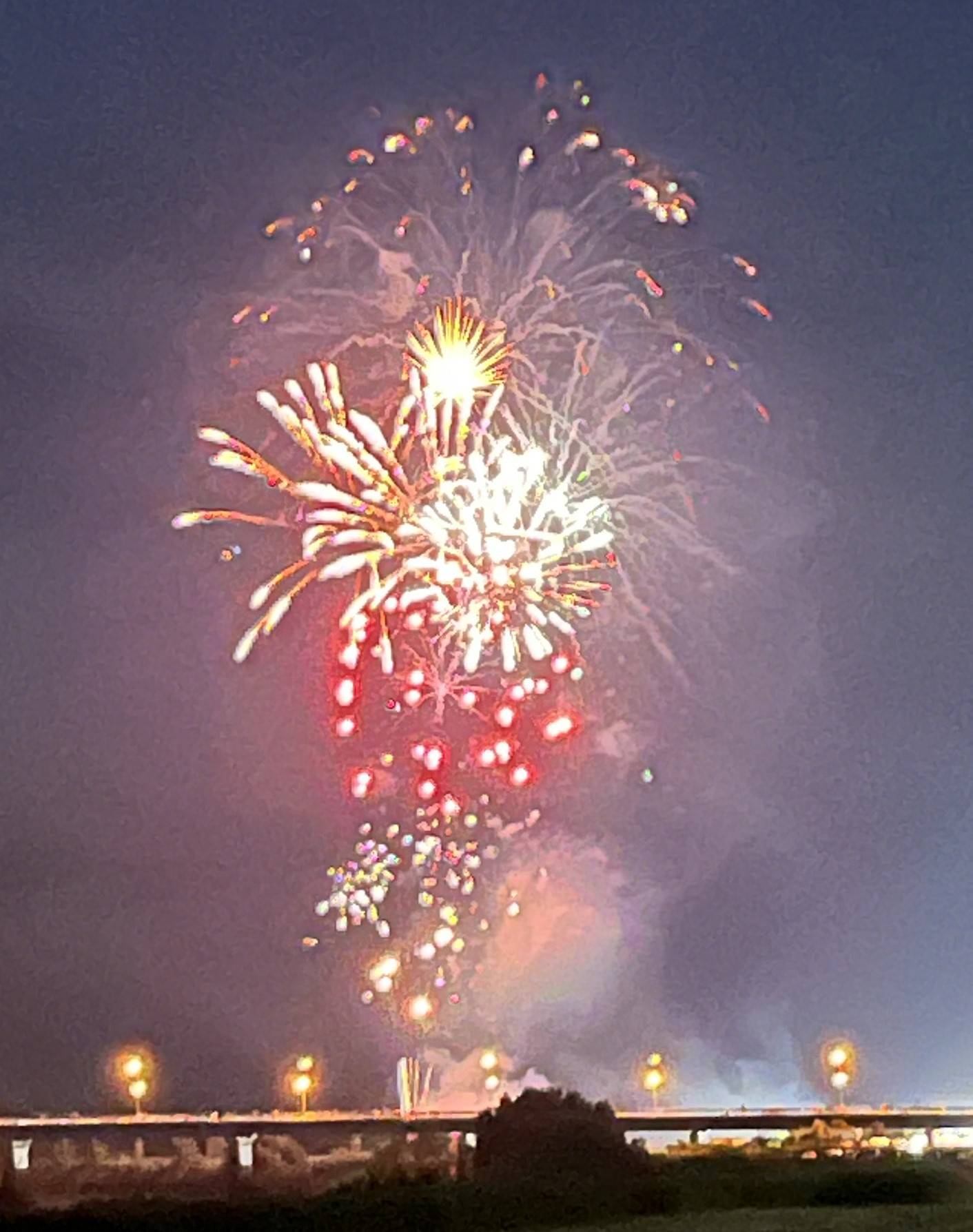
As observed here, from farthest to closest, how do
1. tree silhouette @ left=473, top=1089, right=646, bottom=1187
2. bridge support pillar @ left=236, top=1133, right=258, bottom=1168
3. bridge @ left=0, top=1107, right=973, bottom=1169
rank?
bridge @ left=0, top=1107, right=973, bottom=1169
bridge support pillar @ left=236, top=1133, right=258, bottom=1168
tree silhouette @ left=473, top=1089, right=646, bottom=1187

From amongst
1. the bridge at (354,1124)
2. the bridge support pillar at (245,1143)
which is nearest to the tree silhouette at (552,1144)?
the bridge support pillar at (245,1143)

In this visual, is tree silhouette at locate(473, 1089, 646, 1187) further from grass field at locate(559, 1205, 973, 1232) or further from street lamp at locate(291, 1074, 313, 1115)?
street lamp at locate(291, 1074, 313, 1115)

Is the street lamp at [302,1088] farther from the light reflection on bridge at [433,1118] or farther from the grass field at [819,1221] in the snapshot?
the grass field at [819,1221]

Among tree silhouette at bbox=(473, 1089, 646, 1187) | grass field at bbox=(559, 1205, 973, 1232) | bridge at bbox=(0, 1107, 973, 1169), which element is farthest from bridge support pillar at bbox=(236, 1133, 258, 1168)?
grass field at bbox=(559, 1205, 973, 1232)

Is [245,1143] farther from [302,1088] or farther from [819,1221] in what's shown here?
[819,1221]

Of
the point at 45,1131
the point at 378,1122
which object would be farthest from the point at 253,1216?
the point at 45,1131

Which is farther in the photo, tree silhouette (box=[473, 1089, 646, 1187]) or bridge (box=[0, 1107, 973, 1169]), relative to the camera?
bridge (box=[0, 1107, 973, 1169])
